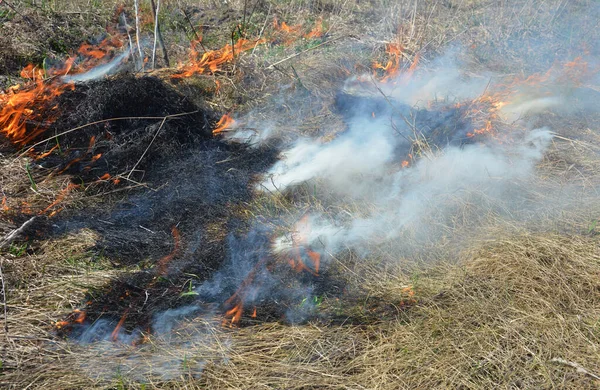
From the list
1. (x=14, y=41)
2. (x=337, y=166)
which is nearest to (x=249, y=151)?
(x=337, y=166)

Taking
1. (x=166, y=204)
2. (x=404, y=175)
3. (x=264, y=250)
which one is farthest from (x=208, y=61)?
(x=264, y=250)

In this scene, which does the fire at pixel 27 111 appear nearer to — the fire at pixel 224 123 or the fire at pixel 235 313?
the fire at pixel 224 123

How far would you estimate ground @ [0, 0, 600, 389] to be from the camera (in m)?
2.77

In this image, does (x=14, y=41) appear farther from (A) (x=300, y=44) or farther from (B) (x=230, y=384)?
(B) (x=230, y=384)

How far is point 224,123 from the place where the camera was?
17.9ft

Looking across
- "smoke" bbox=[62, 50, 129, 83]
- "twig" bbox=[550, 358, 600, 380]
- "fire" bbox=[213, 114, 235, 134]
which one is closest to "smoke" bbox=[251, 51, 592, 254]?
"fire" bbox=[213, 114, 235, 134]

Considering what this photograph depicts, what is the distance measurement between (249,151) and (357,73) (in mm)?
2753

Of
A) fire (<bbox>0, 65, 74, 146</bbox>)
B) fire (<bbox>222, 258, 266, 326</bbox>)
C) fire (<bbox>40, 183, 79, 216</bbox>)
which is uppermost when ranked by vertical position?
fire (<bbox>0, 65, 74, 146</bbox>)

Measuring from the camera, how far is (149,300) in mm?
3162

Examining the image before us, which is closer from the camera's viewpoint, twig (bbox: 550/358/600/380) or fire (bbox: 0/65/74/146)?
twig (bbox: 550/358/600/380)

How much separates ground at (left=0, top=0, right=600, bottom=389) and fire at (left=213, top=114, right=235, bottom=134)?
10 centimetres

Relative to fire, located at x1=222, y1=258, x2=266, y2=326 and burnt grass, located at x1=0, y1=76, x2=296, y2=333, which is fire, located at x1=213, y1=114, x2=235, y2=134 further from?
fire, located at x1=222, y1=258, x2=266, y2=326

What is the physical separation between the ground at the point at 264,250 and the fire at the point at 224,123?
0.33 ft

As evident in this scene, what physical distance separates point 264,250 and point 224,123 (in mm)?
2250
